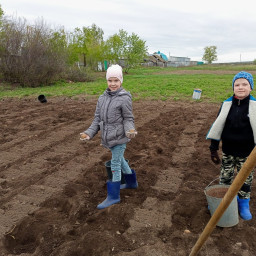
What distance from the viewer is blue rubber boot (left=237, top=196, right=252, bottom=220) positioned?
9.90ft

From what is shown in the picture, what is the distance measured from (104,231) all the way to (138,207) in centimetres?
61

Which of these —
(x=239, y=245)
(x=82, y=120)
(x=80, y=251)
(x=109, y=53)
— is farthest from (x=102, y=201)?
(x=109, y=53)

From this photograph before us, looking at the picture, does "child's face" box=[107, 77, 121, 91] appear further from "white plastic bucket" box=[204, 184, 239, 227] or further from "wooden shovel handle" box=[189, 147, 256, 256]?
"wooden shovel handle" box=[189, 147, 256, 256]

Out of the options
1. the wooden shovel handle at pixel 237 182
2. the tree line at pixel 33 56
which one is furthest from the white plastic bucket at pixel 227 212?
the tree line at pixel 33 56

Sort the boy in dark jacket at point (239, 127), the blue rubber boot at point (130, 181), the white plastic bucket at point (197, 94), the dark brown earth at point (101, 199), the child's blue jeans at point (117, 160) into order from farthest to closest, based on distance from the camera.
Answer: the white plastic bucket at point (197, 94)
the blue rubber boot at point (130, 181)
the child's blue jeans at point (117, 160)
the boy in dark jacket at point (239, 127)
the dark brown earth at point (101, 199)

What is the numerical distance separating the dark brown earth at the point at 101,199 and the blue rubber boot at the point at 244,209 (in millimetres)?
70

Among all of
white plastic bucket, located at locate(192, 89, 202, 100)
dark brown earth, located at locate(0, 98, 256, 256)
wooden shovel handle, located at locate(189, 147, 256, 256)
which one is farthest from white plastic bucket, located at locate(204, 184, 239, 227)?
white plastic bucket, located at locate(192, 89, 202, 100)

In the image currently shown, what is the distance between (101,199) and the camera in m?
3.53

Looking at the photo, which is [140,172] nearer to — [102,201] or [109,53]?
[102,201]

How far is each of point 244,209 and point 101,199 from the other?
5.93 ft

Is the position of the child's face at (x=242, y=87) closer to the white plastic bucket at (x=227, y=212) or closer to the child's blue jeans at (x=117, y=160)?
the white plastic bucket at (x=227, y=212)

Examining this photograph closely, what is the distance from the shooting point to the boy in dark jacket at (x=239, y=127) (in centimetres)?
276

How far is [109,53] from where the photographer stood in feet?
Result: 112

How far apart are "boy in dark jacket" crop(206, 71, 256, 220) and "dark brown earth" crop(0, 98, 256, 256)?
0.65m
